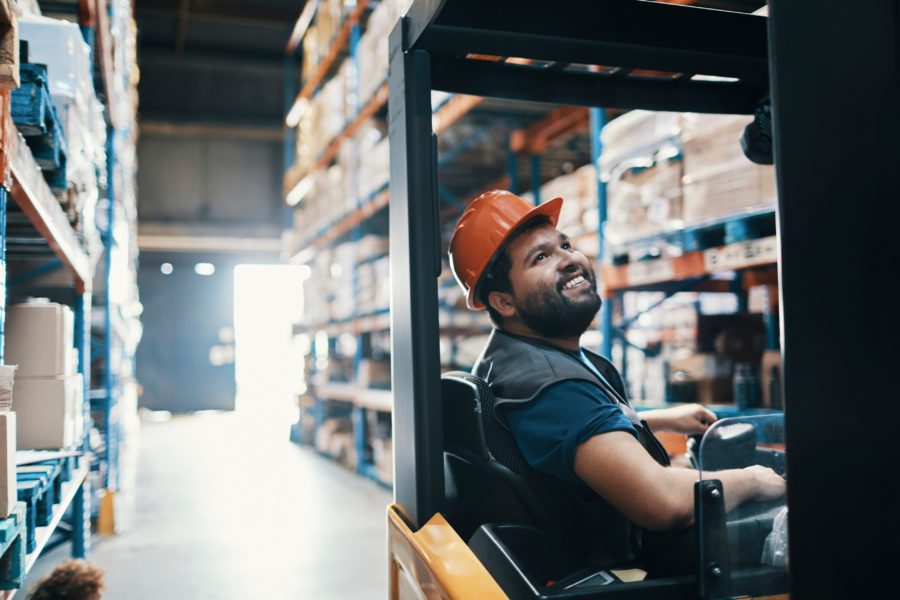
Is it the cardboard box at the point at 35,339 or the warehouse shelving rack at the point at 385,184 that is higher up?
the warehouse shelving rack at the point at 385,184

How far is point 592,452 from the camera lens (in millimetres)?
1666

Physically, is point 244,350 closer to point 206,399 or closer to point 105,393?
point 206,399

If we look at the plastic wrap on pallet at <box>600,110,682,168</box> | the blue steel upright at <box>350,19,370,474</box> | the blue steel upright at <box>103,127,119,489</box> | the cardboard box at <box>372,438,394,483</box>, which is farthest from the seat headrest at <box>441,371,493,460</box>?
the blue steel upright at <box>350,19,370,474</box>

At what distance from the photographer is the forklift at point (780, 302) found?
→ 67 cm

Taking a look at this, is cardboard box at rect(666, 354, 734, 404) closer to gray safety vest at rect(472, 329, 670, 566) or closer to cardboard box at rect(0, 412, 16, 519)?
gray safety vest at rect(472, 329, 670, 566)

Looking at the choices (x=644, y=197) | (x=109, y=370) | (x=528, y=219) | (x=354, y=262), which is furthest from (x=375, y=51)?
(x=528, y=219)

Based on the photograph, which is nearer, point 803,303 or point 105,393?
point 803,303

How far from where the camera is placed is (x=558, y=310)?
6.66 feet

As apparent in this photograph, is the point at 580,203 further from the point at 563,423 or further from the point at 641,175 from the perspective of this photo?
the point at 563,423

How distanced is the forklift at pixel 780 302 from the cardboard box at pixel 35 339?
1758 mm

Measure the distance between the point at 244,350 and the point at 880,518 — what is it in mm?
18662

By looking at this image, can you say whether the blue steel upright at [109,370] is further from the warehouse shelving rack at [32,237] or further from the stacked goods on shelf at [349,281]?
the stacked goods on shelf at [349,281]

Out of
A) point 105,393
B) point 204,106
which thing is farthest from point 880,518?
point 204,106

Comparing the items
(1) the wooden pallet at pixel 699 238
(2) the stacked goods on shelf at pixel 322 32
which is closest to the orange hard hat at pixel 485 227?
(1) the wooden pallet at pixel 699 238
